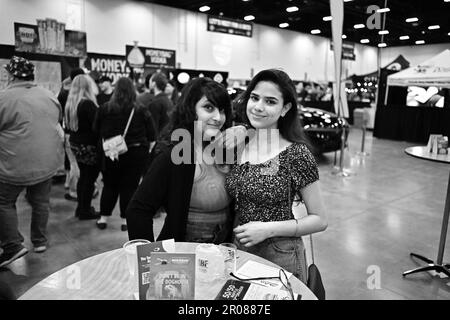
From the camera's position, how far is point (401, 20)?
7.37 metres

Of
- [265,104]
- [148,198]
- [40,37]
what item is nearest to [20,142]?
[148,198]

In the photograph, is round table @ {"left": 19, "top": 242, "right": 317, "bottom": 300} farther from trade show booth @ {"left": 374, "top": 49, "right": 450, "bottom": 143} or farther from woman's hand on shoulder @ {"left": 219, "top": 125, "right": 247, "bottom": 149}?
trade show booth @ {"left": 374, "top": 49, "right": 450, "bottom": 143}

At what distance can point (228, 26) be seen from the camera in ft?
35.8

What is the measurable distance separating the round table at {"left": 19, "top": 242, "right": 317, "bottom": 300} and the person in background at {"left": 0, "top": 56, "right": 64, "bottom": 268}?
1828 mm

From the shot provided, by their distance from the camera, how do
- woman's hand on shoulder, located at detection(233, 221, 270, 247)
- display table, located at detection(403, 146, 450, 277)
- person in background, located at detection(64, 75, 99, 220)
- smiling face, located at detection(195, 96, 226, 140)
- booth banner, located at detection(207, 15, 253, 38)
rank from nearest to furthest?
woman's hand on shoulder, located at detection(233, 221, 270, 247)
smiling face, located at detection(195, 96, 226, 140)
display table, located at detection(403, 146, 450, 277)
person in background, located at detection(64, 75, 99, 220)
booth banner, located at detection(207, 15, 253, 38)

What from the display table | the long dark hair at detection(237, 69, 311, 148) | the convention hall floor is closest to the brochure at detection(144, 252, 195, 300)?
the long dark hair at detection(237, 69, 311, 148)

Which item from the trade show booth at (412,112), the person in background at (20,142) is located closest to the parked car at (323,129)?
the trade show booth at (412,112)

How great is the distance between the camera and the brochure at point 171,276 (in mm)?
988

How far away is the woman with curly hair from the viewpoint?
5.01 ft

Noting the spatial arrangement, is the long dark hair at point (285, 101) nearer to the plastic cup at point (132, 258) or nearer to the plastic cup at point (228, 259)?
the plastic cup at point (228, 259)

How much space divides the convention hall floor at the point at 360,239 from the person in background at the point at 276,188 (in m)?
1.22

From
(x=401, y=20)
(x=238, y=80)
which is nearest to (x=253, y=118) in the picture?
(x=401, y=20)

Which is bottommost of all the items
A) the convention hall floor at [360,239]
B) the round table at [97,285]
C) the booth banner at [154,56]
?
the convention hall floor at [360,239]
